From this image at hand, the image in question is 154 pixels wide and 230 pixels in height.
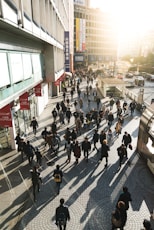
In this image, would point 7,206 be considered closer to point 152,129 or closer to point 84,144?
point 84,144

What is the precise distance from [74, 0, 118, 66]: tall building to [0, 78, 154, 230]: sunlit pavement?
77.8m

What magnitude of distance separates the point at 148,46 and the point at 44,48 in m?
123

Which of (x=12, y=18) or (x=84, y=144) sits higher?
(x=12, y=18)

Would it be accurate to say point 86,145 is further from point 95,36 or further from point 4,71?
point 95,36

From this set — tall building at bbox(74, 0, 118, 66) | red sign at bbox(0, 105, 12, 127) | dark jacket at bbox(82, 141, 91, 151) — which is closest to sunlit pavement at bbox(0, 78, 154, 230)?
dark jacket at bbox(82, 141, 91, 151)

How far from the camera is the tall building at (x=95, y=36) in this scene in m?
84.6

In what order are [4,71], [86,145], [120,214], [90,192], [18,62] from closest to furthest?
[120,214] < [90,192] < [4,71] < [86,145] < [18,62]

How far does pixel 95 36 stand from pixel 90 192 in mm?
93814

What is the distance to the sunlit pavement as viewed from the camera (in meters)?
7.23

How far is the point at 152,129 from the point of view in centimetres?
1009

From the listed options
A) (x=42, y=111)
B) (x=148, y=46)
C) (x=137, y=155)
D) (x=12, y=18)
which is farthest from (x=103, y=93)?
(x=148, y=46)

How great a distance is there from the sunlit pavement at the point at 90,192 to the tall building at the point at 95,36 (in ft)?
255

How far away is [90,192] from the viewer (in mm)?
8688

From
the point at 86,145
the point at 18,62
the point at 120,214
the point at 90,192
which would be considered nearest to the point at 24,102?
the point at 18,62
